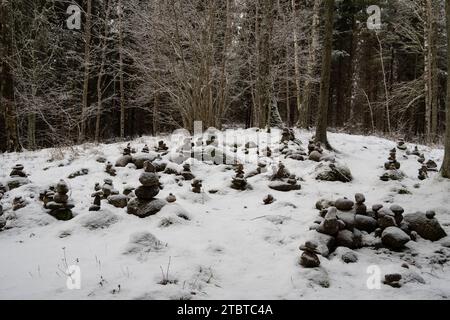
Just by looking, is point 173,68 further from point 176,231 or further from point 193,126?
point 176,231

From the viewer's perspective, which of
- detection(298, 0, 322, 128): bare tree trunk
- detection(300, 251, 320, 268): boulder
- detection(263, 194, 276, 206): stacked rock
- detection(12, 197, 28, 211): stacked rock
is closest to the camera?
detection(300, 251, 320, 268): boulder

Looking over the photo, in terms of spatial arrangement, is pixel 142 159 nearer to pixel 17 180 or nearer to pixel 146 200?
pixel 17 180

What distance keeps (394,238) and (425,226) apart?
0.65 metres

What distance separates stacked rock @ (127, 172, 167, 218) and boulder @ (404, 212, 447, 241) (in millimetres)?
3662

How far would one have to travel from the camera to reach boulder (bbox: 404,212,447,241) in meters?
4.69

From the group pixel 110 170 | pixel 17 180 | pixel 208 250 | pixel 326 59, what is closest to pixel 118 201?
pixel 208 250

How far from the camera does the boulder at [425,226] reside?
4.69 m

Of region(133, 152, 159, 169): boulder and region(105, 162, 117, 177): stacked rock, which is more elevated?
region(133, 152, 159, 169): boulder

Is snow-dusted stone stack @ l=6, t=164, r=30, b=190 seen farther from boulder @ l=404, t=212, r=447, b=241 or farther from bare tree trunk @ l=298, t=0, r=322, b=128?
bare tree trunk @ l=298, t=0, r=322, b=128

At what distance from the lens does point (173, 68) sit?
41.8 ft

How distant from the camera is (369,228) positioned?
4.94 meters

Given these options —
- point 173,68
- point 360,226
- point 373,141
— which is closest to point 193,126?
point 173,68

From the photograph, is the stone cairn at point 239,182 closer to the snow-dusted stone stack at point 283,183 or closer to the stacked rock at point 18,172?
the snow-dusted stone stack at point 283,183

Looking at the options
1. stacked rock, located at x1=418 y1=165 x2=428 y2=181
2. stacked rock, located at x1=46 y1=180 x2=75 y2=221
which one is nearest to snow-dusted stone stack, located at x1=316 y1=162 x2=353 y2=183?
stacked rock, located at x1=418 y1=165 x2=428 y2=181
